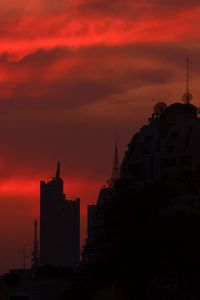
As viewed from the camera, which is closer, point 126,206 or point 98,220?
point 126,206

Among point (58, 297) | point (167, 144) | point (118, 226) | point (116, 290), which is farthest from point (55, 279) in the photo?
point (167, 144)

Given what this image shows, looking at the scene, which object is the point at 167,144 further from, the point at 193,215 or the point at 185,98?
the point at 193,215

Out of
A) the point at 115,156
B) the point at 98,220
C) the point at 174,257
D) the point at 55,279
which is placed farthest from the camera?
the point at 115,156

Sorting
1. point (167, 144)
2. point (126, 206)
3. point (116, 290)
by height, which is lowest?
point (116, 290)

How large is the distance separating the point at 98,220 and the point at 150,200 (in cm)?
2283

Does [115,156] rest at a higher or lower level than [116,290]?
higher

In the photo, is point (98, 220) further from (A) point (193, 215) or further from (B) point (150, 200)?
(A) point (193, 215)

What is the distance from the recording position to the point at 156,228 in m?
97.0

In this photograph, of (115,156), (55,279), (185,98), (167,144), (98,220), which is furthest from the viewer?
(115,156)

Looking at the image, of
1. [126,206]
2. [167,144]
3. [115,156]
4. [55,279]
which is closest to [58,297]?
[55,279]

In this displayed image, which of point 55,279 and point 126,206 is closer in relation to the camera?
point 126,206

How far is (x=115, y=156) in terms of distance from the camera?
180500 mm

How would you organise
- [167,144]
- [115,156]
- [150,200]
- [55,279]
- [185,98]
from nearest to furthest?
[150,200] < [55,279] < [167,144] < [185,98] < [115,156]

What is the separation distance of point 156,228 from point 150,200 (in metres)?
9.24
